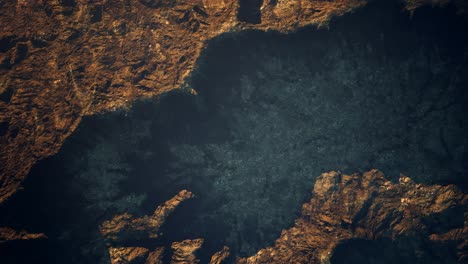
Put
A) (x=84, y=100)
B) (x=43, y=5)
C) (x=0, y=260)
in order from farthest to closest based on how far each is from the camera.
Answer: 1. (x=43, y=5)
2. (x=84, y=100)
3. (x=0, y=260)

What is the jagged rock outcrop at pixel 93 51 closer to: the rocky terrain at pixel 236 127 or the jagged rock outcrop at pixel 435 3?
the rocky terrain at pixel 236 127

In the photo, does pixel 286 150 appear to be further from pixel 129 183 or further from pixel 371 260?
pixel 129 183

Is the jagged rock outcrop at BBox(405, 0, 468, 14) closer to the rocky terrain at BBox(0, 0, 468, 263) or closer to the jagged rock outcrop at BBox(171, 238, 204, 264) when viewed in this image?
the rocky terrain at BBox(0, 0, 468, 263)

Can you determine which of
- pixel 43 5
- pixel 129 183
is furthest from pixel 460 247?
pixel 43 5

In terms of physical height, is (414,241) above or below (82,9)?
below

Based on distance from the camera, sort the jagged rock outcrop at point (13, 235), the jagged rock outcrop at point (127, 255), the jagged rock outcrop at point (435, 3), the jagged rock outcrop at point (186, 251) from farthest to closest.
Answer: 1. the jagged rock outcrop at point (186, 251)
2. the jagged rock outcrop at point (127, 255)
3. the jagged rock outcrop at point (435, 3)
4. the jagged rock outcrop at point (13, 235)

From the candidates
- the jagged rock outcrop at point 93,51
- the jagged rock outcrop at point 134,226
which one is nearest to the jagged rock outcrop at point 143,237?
the jagged rock outcrop at point 134,226
